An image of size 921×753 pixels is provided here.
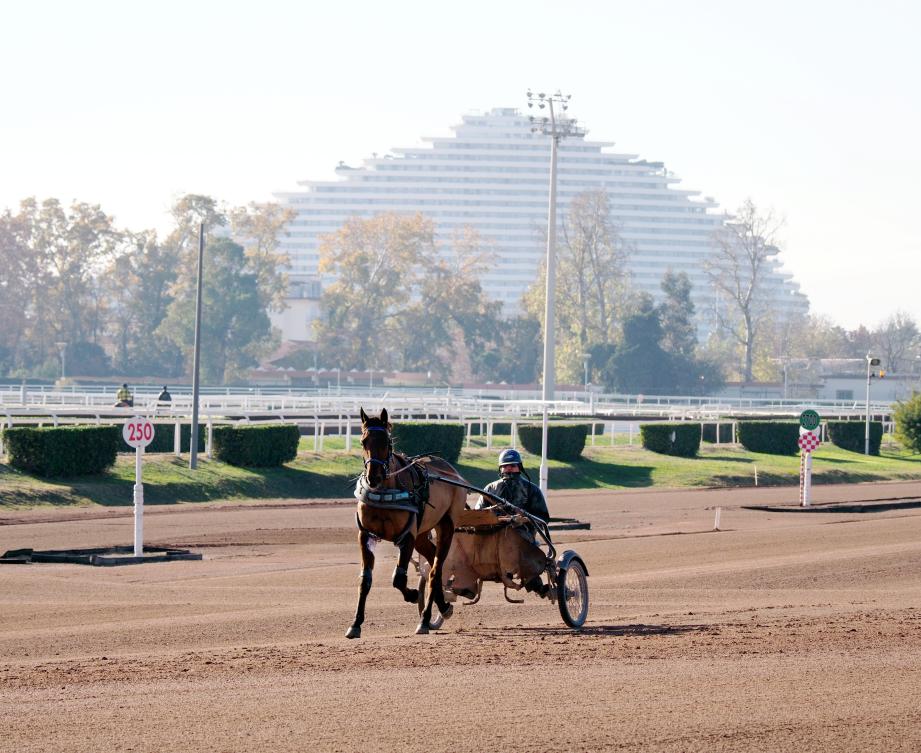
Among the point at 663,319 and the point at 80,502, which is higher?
the point at 663,319

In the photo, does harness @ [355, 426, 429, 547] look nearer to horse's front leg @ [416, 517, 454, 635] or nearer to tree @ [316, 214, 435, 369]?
horse's front leg @ [416, 517, 454, 635]

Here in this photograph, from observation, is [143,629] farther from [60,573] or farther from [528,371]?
[528,371]

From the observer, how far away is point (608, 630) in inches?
559

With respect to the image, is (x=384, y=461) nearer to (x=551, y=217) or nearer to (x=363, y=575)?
(x=363, y=575)

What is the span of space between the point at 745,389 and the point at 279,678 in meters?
111

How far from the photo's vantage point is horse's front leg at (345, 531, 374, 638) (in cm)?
1312

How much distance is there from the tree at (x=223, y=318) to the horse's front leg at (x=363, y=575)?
9562 cm

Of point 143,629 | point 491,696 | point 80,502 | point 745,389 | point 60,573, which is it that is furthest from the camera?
point 745,389

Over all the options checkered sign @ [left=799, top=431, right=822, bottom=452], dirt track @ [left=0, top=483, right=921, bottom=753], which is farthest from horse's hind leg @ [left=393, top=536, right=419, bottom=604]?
checkered sign @ [left=799, top=431, right=822, bottom=452]

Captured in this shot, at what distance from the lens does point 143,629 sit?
14344 mm

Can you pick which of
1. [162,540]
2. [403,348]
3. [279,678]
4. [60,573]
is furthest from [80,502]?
[403,348]

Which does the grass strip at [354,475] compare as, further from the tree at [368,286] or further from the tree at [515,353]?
the tree at [515,353]

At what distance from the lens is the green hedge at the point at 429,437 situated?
138 feet

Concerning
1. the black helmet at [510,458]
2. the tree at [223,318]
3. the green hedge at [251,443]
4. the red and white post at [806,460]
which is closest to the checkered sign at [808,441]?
the red and white post at [806,460]
